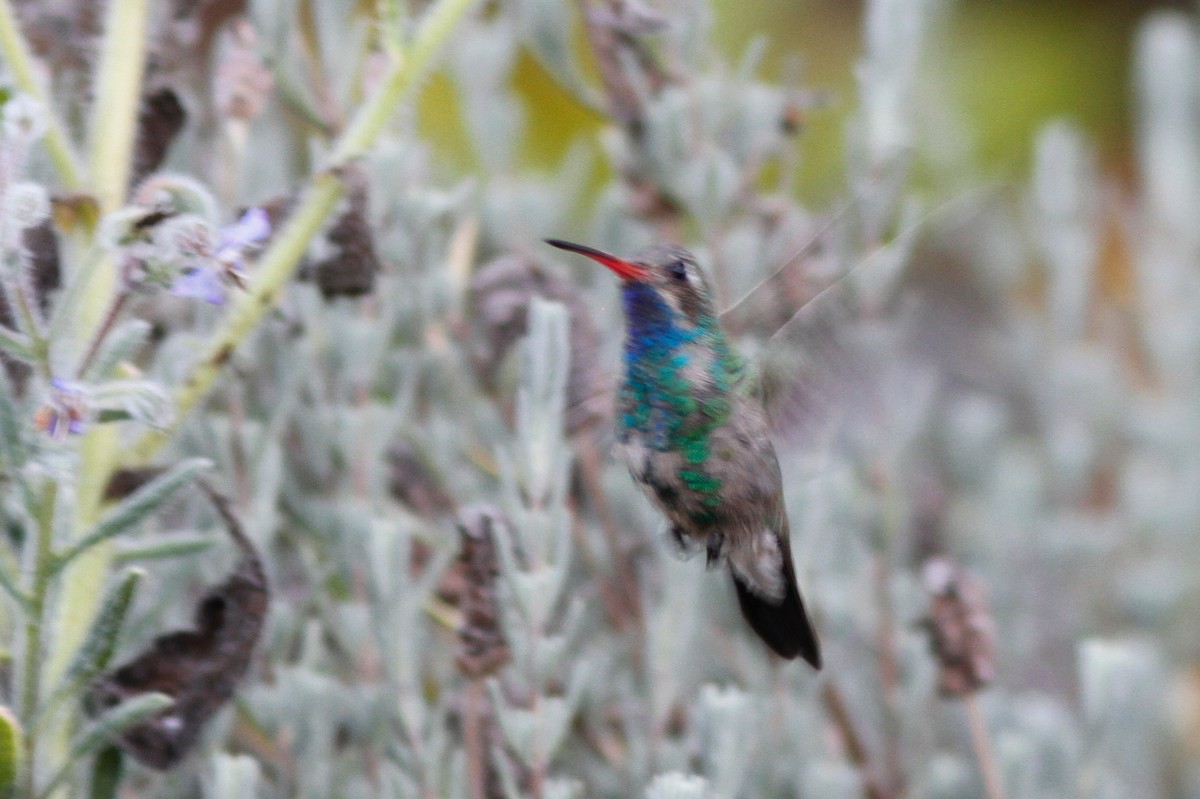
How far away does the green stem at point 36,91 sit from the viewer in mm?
1033

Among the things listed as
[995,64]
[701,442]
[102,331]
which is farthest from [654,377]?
[995,64]

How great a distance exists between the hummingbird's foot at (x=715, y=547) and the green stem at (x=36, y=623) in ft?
1.93

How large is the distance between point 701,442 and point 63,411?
0.65m

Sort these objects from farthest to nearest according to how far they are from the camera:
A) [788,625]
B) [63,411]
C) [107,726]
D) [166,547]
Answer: [788,625]
[166,547]
[107,726]
[63,411]

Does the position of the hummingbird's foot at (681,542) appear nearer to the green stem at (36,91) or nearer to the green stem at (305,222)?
the green stem at (305,222)

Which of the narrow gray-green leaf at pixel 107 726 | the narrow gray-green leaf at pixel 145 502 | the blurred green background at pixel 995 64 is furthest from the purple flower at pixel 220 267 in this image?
the blurred green background at pixel 995 64

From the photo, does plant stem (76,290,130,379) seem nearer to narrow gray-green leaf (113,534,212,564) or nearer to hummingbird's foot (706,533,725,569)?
narrow gray-green leaf (113,534,212,564)

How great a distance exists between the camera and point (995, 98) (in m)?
3.66

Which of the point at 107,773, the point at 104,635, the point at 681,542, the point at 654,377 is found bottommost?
the point at 107,773

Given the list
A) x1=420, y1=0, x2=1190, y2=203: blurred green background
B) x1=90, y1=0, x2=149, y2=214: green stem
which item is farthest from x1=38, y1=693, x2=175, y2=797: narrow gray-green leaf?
x1=420, y1=0, x2=1190, y2=203: blurred green background

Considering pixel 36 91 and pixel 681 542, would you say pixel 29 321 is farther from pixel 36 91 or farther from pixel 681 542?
pixel 681 542

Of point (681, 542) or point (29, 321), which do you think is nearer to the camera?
point (29, 321)

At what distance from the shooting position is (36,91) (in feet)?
3.44

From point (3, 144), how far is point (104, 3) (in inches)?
15.7
